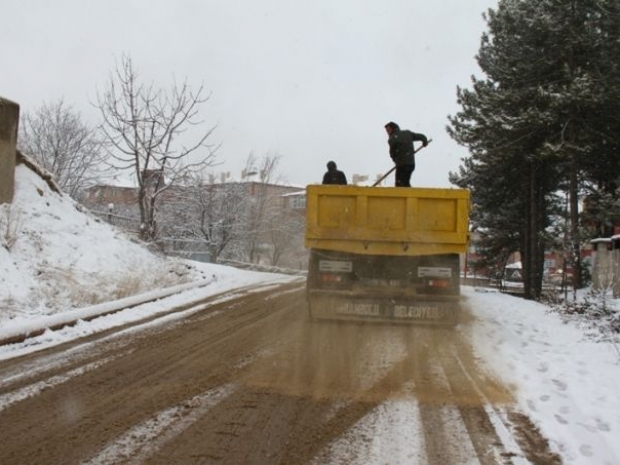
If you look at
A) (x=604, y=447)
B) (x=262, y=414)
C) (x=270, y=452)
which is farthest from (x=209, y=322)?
(x=604, y=447)

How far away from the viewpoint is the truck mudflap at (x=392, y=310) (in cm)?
842

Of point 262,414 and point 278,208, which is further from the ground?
point 278,208

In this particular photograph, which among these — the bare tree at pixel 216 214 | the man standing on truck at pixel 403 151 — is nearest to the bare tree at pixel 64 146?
the bare tree at pixel 216 214

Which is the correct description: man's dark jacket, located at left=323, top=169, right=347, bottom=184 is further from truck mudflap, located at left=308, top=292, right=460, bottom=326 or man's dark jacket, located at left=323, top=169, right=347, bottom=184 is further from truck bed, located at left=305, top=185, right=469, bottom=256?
truck mudflap, located at left=308, top=292, right=460, bottom=326

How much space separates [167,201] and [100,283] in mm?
27473

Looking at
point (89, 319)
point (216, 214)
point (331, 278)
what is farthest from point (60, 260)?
point (216, 214)

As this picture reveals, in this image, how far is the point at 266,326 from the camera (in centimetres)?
841

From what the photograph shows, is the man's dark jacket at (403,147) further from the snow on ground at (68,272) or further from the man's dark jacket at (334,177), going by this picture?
the snow on ground at (68,272)

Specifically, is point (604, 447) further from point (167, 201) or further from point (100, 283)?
point (167, 201)

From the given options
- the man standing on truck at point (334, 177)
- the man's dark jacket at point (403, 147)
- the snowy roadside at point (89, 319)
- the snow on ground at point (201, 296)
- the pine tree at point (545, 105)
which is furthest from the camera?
the pine tree at point (545, 105)

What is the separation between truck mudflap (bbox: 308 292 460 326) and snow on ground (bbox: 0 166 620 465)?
0.46 m

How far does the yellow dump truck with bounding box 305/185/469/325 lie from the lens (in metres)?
8.37

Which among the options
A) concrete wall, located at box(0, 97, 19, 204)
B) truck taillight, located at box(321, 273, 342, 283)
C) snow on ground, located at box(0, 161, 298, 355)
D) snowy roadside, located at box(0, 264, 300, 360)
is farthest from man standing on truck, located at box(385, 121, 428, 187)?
concrete wall, located at box(0, 97, 19, 204)

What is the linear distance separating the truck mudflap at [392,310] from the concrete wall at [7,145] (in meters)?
6.75
